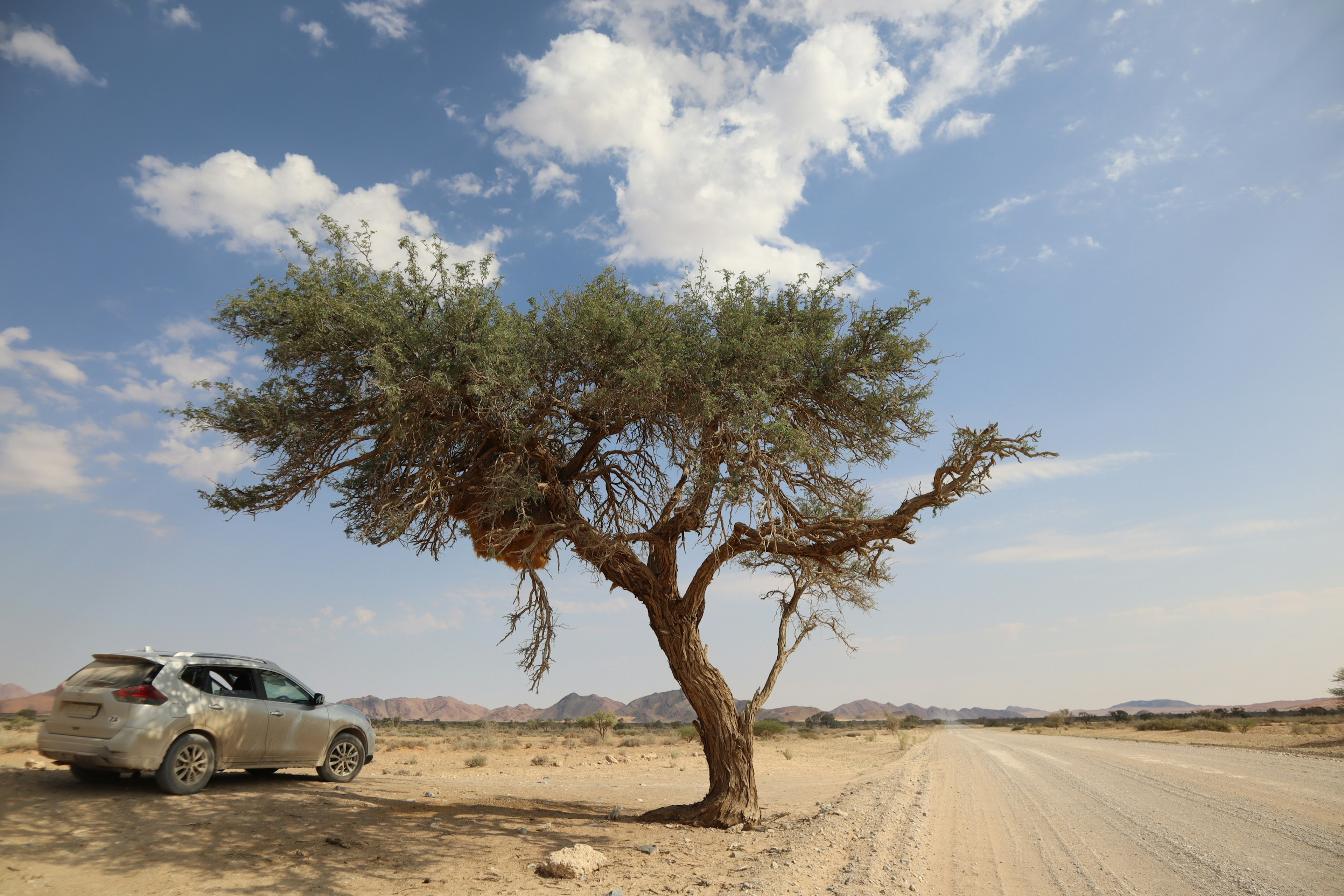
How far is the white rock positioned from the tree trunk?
2.77m

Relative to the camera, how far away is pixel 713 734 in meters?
10.1

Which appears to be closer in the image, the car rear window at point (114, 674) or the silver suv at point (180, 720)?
the silver suv at point (180, 720)

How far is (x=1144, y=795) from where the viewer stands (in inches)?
510

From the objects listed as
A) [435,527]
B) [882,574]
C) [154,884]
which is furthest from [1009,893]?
[435,527]

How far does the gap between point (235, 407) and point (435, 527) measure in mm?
3317

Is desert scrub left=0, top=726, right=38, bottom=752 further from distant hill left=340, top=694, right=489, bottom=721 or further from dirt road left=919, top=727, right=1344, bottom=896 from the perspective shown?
distant hill left=340, top=694, right=489, bottom=721

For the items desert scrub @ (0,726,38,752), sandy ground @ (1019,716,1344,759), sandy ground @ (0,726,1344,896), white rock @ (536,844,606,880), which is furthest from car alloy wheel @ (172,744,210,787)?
sandy ground @ (1019,716,1344,759)

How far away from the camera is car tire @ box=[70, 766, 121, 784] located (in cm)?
916

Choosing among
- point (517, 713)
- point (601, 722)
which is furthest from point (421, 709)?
point (601, 722)

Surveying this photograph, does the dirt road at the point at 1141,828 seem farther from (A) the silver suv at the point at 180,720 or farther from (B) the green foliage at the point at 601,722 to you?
(B) the green foliage at the point at 601,722

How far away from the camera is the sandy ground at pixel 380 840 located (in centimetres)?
663

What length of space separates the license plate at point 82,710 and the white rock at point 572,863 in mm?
6462

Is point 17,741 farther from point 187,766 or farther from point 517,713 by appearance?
point 517,713

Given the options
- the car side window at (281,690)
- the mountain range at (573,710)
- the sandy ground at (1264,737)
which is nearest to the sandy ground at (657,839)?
the car side window at (281,690)
